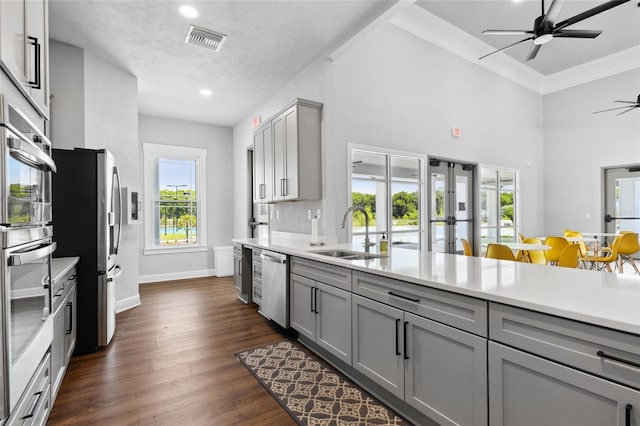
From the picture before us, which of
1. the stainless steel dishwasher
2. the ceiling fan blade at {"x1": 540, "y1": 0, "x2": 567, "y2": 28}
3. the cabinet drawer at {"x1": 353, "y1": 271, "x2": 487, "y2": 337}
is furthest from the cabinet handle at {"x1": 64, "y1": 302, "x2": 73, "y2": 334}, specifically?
the ceiling fan blade at {"x1": 540, "y1": 0, "x2": 567, "y2": 28}

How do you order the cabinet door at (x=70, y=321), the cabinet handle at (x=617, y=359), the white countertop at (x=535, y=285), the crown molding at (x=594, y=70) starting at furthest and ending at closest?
the crown molding at (x=594, y=70) → the cabinet door at (x=70, y=321) → the white countertop at (x=535, y=285) → the cabinet handle at (x=617, y=359)

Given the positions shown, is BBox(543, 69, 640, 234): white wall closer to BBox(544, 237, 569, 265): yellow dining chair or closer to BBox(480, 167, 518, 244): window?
BBox(480, 167, 518, 244): window

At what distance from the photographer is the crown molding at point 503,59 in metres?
4.68

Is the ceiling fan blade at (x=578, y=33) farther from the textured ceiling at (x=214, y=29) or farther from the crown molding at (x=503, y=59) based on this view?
the textured ceiling at (x=214, y=29)

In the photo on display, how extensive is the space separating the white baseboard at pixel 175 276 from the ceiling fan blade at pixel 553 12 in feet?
21.3

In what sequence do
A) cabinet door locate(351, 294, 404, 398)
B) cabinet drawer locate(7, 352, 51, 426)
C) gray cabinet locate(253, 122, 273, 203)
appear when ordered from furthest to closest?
gray cabinet locate(253, 122, 273, 203) < cabinet door locate(351, 294, 404, 398) < cabinet drawer locate(7, 352, 51, 426)

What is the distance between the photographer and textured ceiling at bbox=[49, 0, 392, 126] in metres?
2.90

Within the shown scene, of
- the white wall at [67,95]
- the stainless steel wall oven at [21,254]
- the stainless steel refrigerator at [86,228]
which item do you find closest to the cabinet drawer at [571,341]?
the stainless steel wall oven at [21,254]

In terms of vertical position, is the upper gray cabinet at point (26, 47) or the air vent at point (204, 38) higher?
the air vent at point (204, 38)

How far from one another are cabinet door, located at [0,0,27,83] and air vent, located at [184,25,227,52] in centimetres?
205

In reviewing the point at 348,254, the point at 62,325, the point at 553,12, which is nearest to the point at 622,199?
the point at 553,12

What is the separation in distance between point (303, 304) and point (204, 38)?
9.93ft

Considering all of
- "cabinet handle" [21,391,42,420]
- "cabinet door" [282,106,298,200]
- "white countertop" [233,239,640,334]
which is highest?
"cabinet door" [282,106,298,200]

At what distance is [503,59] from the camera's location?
20.3 ft
